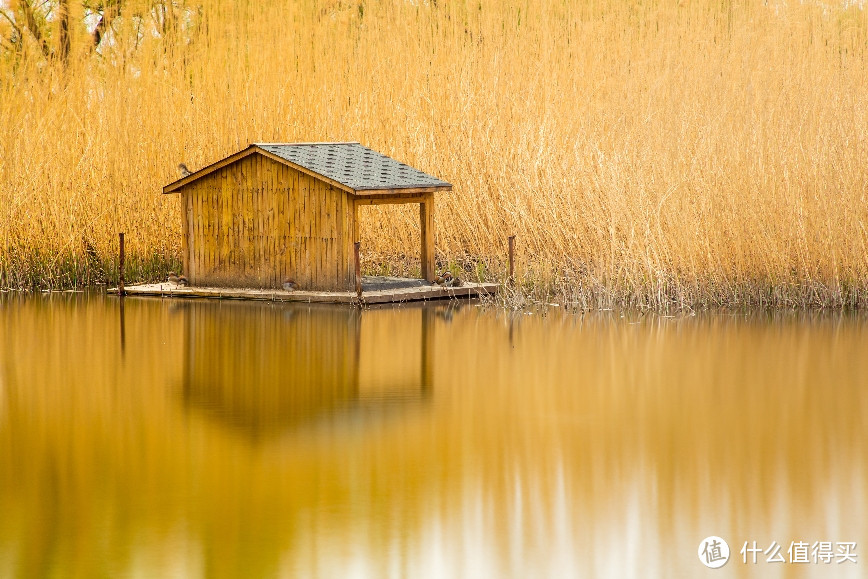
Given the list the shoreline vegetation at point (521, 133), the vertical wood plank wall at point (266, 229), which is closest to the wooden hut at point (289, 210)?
the vertical wood plank wall at point (266, 229)

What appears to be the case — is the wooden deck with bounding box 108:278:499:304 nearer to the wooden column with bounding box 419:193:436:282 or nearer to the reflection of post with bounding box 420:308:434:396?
the wooden column with bounding box 419:193:436:282

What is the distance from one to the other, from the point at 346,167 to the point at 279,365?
5.20 m

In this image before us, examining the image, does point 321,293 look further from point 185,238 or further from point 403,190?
point 185,238

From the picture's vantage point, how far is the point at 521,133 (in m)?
18.5

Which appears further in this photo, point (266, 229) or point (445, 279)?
point (445, 279)

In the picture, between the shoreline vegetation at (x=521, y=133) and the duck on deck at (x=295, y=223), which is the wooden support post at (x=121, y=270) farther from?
the shoreline vegetation at (x=521, y=133)

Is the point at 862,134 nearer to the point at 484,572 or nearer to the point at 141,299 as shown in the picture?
the point at 141,299

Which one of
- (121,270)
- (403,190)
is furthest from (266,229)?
(121,270)

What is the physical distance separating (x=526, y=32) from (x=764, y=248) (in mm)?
6550

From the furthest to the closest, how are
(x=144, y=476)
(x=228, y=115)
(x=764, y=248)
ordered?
(x=228, y=115) < (x=764, y=248) < (x=144, y=476)

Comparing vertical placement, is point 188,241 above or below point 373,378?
above

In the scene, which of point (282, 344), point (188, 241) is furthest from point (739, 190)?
point (188, 241)

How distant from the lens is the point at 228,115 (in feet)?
67.2

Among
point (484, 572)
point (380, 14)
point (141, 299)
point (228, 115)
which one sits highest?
point (380, 14)
